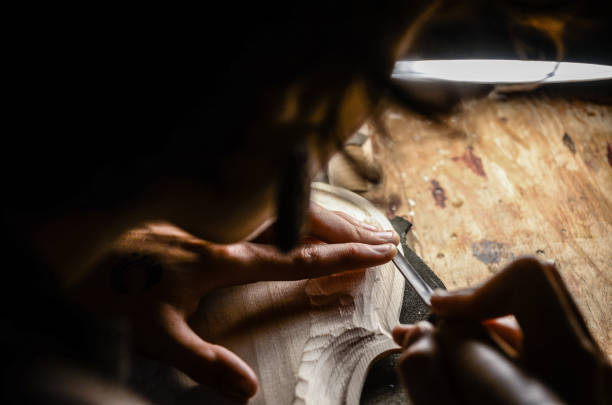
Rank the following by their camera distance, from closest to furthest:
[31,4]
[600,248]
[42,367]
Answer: [31,4]
[42,367]
[600,248]

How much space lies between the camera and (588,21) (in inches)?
12.3

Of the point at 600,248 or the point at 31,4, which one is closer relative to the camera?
the point at 31,4

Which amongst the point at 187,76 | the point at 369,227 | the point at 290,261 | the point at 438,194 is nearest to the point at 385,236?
the point at 369,227

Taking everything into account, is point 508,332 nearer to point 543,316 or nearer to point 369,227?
point 543,316

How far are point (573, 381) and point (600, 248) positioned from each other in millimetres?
644

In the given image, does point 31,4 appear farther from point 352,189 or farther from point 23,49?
point 352,189

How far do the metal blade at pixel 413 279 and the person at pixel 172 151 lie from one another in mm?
129

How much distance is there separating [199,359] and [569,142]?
3.47ft

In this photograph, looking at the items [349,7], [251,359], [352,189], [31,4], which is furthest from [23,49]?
[352,189]

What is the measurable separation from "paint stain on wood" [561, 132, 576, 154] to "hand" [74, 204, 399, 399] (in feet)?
2.14

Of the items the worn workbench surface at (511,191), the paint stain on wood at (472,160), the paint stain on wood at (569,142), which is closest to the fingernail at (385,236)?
the worn workbench surface at (511,191)

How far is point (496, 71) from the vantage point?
0.43 meters

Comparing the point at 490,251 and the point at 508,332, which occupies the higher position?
the point at 508,332

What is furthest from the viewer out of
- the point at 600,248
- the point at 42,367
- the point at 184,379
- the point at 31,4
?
the point at 600,248
